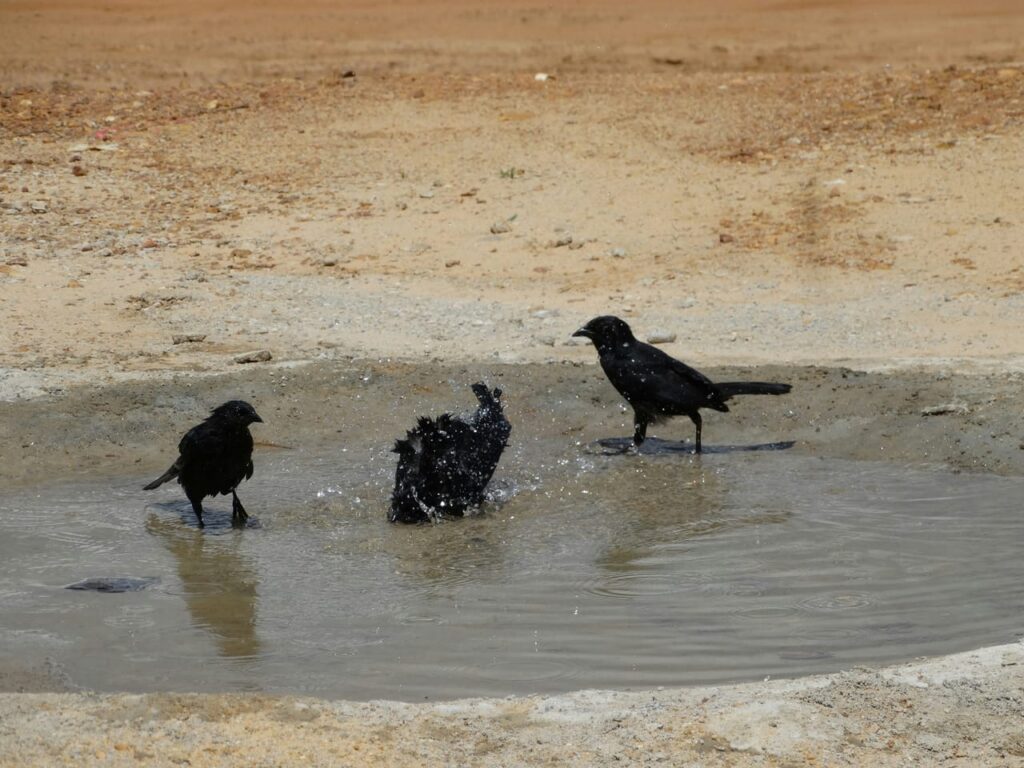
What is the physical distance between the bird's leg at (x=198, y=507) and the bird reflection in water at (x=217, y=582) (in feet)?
0.19

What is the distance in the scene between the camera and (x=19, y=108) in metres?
17.7

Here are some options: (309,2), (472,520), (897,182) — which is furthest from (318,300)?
(309,2)

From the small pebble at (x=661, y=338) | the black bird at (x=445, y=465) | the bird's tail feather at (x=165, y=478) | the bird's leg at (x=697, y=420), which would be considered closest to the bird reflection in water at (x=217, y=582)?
the bird's tail feather at (x=165, y=478)

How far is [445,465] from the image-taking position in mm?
7844

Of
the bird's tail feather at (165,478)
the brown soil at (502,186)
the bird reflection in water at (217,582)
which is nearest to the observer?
the bird reflection in water at (217,582)

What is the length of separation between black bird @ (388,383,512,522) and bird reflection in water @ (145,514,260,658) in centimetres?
85

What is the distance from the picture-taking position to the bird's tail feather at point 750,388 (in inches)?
356

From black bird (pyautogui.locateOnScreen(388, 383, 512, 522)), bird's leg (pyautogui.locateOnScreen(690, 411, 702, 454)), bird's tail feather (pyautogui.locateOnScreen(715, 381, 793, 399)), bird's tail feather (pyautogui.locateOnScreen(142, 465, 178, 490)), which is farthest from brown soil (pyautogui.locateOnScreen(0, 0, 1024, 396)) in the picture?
black bird (pyautogui.locateOnScreen(388, 383, 512, 522))

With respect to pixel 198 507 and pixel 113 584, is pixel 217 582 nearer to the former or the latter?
pixel 113 584

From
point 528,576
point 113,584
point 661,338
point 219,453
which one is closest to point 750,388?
point 661,338

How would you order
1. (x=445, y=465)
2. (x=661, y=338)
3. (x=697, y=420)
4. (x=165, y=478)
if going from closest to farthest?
(x=445, y=465)
(x=165, y=478)
(x=697, y=420)
(x=661, y=338)

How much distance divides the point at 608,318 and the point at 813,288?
139 inches

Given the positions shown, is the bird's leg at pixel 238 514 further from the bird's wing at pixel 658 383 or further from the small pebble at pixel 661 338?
the small pebble at pixel 661 338

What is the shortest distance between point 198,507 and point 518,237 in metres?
6.32
